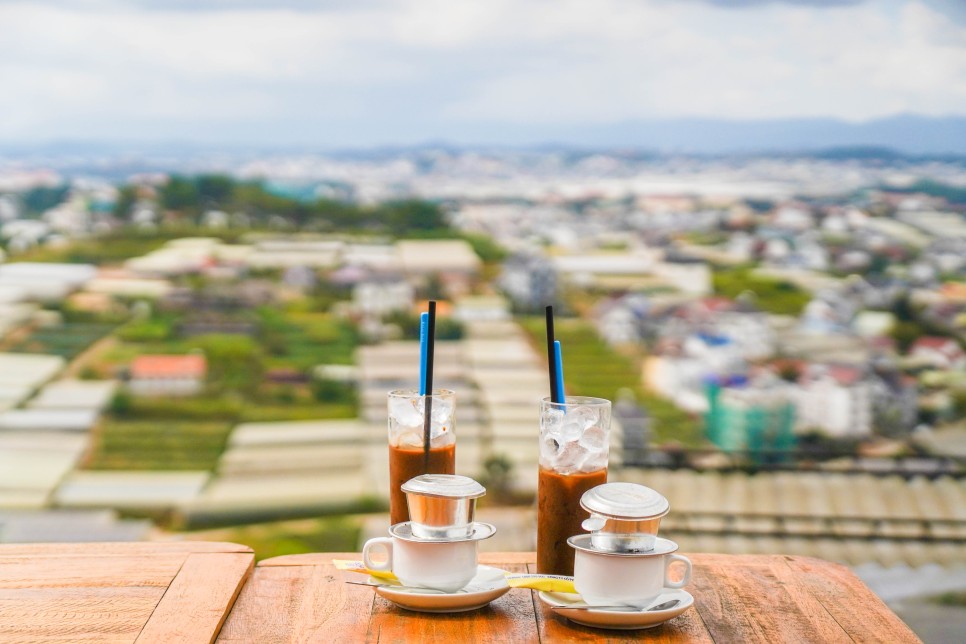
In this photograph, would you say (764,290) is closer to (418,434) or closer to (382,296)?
(382,296)

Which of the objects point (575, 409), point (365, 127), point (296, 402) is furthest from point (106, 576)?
point (365, 127)

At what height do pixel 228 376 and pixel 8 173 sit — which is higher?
pixel 8 173

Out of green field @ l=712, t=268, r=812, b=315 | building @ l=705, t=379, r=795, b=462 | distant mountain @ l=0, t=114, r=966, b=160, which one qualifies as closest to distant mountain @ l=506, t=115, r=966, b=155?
distant mountain @ l=0, t=114, r=966, b=160

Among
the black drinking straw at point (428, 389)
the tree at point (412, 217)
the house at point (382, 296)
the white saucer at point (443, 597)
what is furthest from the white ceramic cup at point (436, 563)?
the tree at point (412, 217)

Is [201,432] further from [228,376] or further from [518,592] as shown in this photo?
[518,592]

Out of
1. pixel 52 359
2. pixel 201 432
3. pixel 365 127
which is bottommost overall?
pixel 201 432

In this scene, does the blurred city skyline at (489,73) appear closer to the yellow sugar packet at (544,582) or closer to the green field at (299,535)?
the green field at (299,535)
